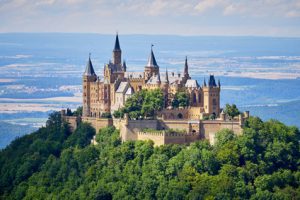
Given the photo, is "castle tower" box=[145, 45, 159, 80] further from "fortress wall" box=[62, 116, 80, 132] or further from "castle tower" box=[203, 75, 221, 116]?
"fortress wall" box=[62, 116, 80, 132]

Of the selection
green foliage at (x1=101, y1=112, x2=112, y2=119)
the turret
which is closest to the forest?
green foliage at (x1=101, y1=112, x2=112, y2=119)

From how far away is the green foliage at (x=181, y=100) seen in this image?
77750 mm

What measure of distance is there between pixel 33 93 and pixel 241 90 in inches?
1462

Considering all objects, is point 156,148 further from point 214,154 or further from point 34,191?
point 34,191

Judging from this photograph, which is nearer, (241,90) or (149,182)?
(149,182)

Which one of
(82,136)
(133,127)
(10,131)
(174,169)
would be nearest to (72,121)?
(82,136)

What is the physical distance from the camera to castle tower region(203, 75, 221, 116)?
253 feet

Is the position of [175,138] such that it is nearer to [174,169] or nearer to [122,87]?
[174,169]

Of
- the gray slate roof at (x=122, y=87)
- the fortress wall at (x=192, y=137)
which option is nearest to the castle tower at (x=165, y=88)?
the gray slate roof at (x=122, y=87)

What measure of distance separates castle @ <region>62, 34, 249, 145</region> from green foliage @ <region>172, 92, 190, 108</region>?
0.26 metres

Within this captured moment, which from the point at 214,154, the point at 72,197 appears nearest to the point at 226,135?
the point at 214,154

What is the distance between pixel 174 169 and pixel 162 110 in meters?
8.18

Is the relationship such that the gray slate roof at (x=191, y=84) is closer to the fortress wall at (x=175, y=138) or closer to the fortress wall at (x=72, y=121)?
the fortress wall at (x=175, y=138)

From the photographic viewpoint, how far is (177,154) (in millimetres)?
71750
